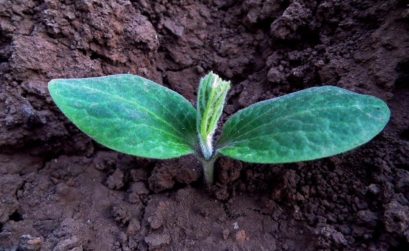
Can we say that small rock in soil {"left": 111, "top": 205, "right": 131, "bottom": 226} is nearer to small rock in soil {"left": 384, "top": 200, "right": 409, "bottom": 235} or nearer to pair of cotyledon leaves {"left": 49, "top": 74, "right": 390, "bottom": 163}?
pair of cotyledon leaves {"left": 49, "top": 74, "right": 390, "bottom": 163}

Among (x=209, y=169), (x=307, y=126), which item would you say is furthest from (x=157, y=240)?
(x=307, y=126)

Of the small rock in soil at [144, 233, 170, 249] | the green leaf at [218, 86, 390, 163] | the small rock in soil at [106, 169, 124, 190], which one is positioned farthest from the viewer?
the small rock in soil at [106, 169, 124, 190]

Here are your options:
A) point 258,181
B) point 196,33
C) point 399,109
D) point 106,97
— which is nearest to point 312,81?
point 399,109

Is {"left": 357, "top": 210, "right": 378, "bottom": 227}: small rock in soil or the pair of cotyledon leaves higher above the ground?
the pair of cotyledon leaves

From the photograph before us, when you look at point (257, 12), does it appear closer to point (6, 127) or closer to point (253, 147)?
point (253, 147)

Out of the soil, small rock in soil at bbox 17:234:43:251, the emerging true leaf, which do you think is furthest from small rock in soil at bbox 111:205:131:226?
the emerging true leaf

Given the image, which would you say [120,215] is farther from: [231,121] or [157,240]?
[231,121]
